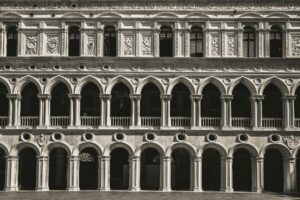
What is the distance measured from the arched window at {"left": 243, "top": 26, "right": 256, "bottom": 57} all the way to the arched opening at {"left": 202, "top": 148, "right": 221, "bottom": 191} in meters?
7.09

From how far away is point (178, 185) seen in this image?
3672cm

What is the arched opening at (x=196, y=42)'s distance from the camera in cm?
3506

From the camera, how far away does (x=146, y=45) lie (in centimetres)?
3481

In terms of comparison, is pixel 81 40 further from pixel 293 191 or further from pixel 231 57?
pixel 293 191

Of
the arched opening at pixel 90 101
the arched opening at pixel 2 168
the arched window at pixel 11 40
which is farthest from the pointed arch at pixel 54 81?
the arched opening at pixel 2 168

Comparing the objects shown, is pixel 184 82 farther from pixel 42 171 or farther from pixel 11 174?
pixel 11 174

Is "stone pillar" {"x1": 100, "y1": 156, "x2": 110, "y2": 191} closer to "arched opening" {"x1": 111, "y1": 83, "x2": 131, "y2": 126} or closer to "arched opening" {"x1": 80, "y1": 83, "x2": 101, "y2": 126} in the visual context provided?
"arched opening" {"x1": 111, "y1": 83, "x2": 131, "y2": 126}

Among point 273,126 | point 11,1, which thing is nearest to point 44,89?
point 11,1

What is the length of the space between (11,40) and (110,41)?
21.2 feet

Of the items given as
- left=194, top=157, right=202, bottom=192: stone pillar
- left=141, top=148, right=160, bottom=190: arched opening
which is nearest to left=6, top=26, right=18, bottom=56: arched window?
left=141, top=148, right=160, bottom=190: arched opening

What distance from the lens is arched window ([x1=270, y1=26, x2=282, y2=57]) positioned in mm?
34938

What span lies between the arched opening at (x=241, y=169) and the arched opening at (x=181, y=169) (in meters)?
3.09

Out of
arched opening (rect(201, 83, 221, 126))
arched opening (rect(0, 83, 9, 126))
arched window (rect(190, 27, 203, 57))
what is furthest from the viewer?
arched opening (rect(201, 83, 221, 126))

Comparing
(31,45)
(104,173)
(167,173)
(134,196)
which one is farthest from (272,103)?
(31,45)
